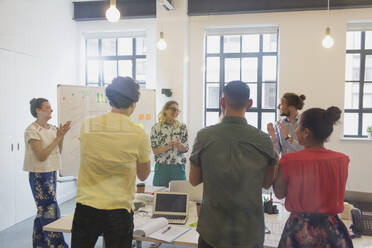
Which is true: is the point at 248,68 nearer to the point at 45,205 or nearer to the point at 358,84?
the point at 358,84

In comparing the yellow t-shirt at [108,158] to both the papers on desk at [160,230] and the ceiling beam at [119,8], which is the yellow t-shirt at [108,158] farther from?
the ceiling beam at [119,8]

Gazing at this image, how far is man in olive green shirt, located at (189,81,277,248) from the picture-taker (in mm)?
1418

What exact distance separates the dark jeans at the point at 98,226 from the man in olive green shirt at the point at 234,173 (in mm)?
477

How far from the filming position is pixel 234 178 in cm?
141

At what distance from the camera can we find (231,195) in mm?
1429

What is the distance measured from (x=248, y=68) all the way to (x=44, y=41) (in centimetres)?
335

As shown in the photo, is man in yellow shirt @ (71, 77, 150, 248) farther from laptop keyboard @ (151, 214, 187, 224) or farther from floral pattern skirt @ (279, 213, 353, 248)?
floral pattern skirt @ (279, 213, 353, 248)

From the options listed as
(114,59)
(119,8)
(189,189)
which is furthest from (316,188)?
(114,59)

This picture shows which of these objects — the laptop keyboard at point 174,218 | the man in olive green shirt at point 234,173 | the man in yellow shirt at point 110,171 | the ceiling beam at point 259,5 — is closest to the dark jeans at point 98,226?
the man in yellow shirt at point 110,171

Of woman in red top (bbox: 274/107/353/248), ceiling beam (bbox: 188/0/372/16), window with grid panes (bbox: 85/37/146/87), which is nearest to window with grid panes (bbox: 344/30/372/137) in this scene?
ceiling beam (bbox: 188/0/372/16)

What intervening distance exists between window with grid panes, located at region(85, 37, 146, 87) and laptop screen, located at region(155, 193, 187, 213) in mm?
3753

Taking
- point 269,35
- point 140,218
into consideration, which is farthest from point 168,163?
point 269,35

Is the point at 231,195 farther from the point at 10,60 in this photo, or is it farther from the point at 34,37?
the point at 34,37

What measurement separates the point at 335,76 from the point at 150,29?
3.16 metres
